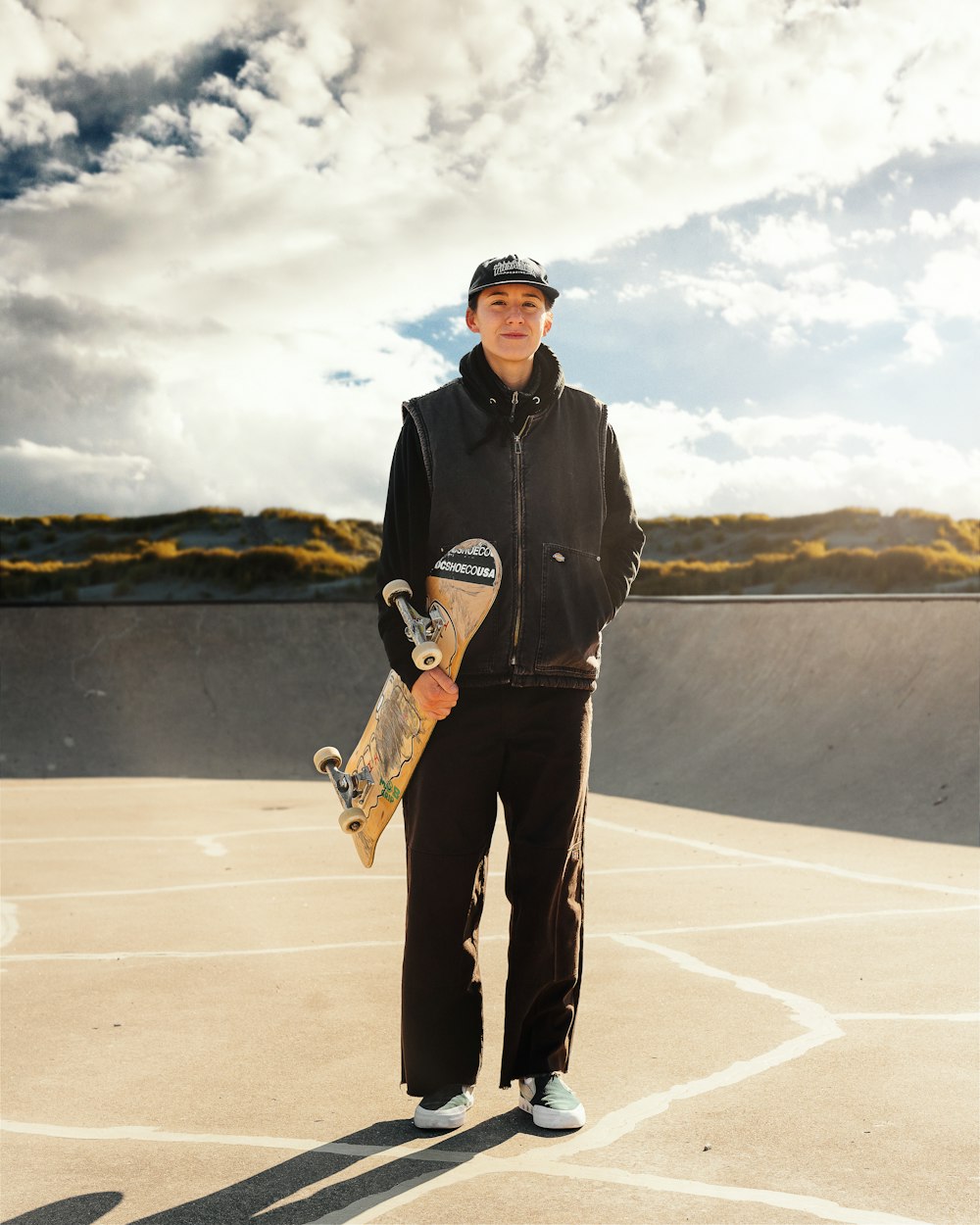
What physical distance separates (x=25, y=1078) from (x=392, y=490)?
6.99ft

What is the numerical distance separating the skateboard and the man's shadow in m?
0.74

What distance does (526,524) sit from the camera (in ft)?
9.73

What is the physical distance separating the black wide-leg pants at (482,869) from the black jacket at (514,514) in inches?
5.0

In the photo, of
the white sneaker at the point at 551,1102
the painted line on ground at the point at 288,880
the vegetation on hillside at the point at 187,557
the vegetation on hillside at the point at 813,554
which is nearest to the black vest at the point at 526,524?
the white sneaker at the point at 551,1102

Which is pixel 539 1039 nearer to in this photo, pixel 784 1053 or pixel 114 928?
pixel 784 1053

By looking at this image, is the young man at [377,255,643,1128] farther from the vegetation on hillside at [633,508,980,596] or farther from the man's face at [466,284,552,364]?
the vegetation on hillside at [633,508,980,596]

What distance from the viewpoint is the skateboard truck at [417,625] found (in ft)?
9.24

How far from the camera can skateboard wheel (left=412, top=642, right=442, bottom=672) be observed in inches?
111

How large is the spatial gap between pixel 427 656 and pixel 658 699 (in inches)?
516

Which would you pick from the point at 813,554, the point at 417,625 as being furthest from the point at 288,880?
the point at 813,554

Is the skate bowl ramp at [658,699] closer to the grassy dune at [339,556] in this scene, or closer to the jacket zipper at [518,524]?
the grassy dune at [339,556]

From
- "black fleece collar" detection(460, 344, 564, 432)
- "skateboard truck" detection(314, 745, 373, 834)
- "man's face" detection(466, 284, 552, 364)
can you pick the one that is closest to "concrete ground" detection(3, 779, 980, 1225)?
"skateboard truck" detection(314, 745, 373, 834)

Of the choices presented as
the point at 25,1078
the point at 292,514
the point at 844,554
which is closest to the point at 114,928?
the point at 25,1078

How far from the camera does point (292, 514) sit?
173ft
